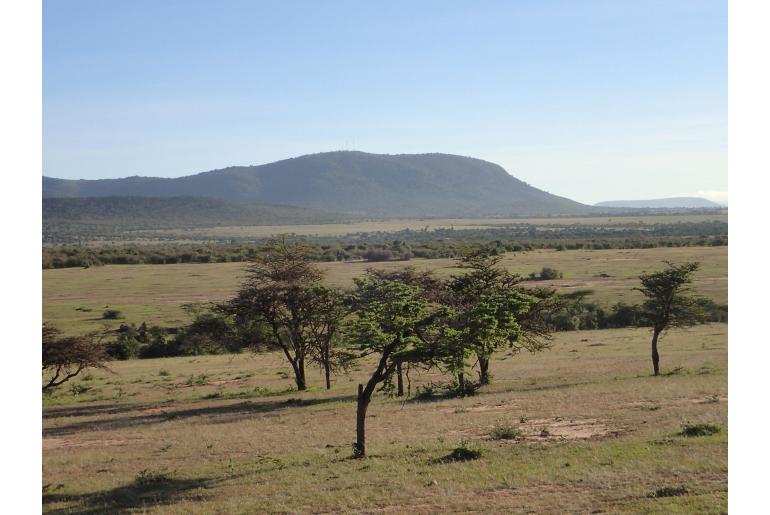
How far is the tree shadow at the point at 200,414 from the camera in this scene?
2819 centimetres

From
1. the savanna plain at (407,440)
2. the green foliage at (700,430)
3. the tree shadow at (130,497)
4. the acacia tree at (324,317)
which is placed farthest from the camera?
the acacia tree at (324,317)

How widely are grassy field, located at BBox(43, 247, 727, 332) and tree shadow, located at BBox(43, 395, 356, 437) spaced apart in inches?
882

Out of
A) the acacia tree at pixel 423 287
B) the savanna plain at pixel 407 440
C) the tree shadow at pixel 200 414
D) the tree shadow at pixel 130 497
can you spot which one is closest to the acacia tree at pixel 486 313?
the acacia tree at pixel 423 287

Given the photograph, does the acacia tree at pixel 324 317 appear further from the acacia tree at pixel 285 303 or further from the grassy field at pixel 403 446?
the grassy field at pixel 403 446

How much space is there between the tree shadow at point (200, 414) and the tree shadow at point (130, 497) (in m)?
9.85

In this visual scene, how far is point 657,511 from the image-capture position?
12.5 m

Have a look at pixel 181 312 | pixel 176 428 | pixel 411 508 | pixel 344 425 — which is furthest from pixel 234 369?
pixel 411 508

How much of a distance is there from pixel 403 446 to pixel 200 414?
1290 cm

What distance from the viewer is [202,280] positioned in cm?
10181

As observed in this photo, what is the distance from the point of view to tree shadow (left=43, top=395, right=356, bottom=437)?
28188 mm

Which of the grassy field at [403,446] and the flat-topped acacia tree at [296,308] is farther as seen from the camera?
the flat-topped acacia tree at [296,308]

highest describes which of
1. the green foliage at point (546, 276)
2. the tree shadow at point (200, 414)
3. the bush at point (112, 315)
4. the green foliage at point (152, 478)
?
the green foliage at point (546, 276)

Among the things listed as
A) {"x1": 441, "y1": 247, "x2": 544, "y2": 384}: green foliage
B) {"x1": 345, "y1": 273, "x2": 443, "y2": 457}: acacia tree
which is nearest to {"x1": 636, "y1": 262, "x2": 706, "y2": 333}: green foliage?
{"x1": 441, "y1": 247, "x2": 544, "y2": 384}: green foliage

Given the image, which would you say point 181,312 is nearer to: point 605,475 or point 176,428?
point 176,428
